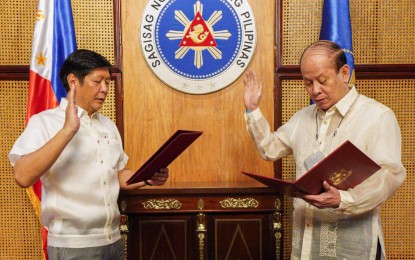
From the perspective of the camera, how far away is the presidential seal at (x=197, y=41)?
12.8ft

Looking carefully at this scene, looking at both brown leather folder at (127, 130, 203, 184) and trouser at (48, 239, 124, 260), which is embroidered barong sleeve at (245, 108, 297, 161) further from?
trouser at (48, 239, 124, 260)

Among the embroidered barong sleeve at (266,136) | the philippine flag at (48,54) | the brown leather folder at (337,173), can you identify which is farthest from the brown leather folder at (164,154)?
the philippine flag at (48,54)

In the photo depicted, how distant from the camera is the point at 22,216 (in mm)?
3932

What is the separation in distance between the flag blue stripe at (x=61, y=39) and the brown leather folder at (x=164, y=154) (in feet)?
4.24

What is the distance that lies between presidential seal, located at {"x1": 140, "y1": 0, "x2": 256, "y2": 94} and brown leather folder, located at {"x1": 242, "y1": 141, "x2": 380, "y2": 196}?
1869mm

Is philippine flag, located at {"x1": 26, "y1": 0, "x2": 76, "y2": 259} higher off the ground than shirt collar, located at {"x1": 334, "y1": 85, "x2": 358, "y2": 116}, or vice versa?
philippine flag, located at {"x1": 26, "y1": 0, "x2": 76, "y2": 259}

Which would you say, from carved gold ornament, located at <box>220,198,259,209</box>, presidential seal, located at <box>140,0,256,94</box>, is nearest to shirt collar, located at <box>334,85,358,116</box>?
carved gold ornament, located at <box>220,198,259,209</box>

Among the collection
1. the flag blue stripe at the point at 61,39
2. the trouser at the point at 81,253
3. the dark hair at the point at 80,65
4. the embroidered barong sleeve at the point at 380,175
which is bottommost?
the trouser at the point at 81,253

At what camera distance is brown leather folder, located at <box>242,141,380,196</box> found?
1.97 meters

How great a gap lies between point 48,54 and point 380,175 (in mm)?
2440

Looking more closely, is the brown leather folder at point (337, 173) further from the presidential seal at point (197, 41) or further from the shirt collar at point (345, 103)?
the presidential seal at point (197, 41)

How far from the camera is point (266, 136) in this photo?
2.71m

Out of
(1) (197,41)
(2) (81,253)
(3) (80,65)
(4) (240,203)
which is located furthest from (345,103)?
(1) (197,41)

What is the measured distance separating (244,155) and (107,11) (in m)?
1.56
